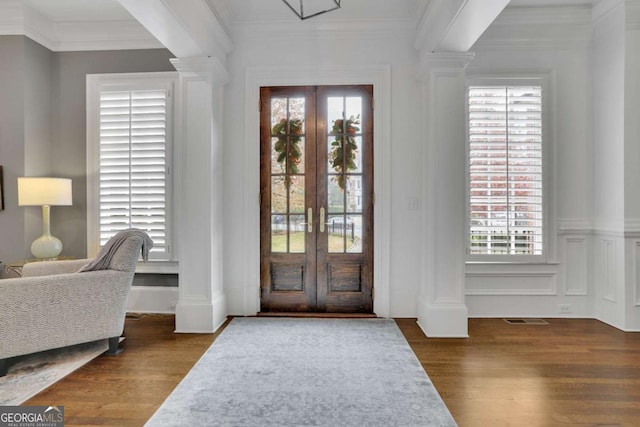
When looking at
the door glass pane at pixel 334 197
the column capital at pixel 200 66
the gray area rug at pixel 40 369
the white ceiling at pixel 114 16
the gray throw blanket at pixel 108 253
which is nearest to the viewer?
the gray area rug at pixel 40 369

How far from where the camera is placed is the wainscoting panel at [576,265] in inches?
150

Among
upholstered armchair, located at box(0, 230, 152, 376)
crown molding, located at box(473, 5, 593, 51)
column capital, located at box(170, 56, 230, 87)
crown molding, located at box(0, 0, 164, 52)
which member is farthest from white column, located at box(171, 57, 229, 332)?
crown molding, located at box(473, 5, 593, 51)

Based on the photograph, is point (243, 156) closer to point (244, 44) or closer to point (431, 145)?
point (244, 44)

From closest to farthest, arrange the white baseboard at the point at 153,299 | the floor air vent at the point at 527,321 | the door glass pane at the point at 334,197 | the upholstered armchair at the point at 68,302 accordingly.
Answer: the upholstered armchair at the point at 68,302 < the floor air vent at the point at 527,321 < the door glass pane at the point at 334,197 < the white baseboard at the point at 153,299

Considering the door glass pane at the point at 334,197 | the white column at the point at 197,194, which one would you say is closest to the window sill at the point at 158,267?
the white column at the point at 197,194

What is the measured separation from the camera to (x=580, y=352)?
2912 mm

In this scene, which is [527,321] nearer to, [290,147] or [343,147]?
[343,147]

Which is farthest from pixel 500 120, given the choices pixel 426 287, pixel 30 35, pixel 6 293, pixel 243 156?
pixel 30 35

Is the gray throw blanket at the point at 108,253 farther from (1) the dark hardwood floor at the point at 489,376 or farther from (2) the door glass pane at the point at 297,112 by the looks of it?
(2) the door glass pane at the point at 297,112

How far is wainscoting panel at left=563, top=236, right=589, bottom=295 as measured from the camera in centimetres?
381

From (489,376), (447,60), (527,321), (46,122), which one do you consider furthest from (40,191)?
(527,321)

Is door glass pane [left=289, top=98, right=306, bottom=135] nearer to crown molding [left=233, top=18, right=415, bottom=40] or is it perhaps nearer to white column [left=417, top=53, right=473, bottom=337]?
crown molding [left=233, top=18, right=415, bottom=40]

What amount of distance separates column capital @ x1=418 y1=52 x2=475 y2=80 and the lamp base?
13.0 ft

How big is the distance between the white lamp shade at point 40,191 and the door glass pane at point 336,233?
2.68m
